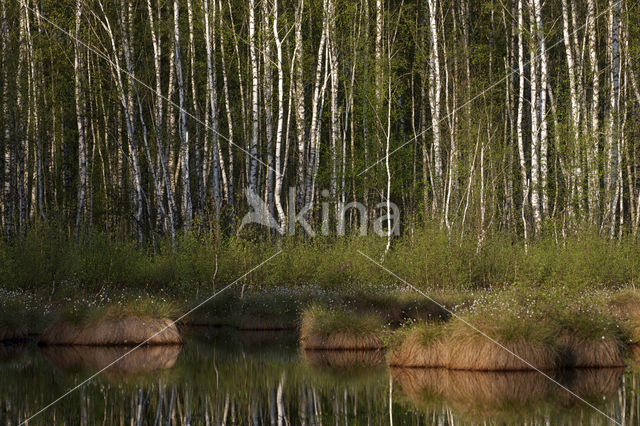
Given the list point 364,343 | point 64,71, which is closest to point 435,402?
point 364,343

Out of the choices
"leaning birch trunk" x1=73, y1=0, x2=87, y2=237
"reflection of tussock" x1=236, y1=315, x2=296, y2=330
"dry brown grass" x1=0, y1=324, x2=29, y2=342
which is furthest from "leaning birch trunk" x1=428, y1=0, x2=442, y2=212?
"dry brown grass" x1=0, y1=324, x2=29, y2=342

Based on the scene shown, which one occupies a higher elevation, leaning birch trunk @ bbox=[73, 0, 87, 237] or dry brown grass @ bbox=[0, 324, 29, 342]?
leaning birch trunk @ bbox=[73, 0, 87, 237]

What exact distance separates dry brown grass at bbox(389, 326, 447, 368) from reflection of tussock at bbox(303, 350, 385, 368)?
404 mm

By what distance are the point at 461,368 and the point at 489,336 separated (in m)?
0.65

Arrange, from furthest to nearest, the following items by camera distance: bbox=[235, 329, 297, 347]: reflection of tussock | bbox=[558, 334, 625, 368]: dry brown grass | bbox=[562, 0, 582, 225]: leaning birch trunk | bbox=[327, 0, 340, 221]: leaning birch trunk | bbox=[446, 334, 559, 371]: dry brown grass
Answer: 1. bbox=[327, 0, 340, 221]: leaning birch trunk
2. bbox=[562, 0, 582, 225]: leaning birch trunk
3. bbox=[235, 329, 297, 347]: reflection of tussock
4. bbox=[558, 334, 625, 368]: dry brown grass
5. bbox=[446, 334, 559, 371]: dry brown grass

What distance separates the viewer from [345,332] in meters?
15.9

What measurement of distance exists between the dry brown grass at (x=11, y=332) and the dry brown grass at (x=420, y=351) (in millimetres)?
8408

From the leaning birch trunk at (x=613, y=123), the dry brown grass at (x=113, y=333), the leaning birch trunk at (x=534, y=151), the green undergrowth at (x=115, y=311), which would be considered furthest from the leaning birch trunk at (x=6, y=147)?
the leaning birch trunk at (x=613, y=123)

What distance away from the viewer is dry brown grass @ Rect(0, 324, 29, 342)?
58.5ft

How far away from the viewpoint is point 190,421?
31.2ft

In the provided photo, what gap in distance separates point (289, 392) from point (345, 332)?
447cm

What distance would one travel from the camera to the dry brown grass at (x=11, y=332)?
17.8 m

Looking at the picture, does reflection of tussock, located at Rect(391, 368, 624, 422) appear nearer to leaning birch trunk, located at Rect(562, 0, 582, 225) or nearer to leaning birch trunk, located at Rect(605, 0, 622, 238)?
leaning birch trunk, located at Rect(562, 0, 582, 225)

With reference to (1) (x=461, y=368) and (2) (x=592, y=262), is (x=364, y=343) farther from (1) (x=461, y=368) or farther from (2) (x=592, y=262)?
(2) (x=592, y=262)
